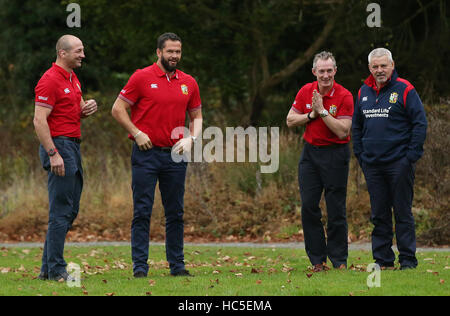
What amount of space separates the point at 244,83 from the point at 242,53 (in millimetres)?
1029

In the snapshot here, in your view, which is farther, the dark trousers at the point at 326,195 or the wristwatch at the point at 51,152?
the dark trousers at the point at 326,195

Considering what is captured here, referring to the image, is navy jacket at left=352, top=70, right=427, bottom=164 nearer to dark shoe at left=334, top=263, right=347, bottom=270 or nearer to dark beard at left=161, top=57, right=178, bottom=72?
dark shoe at left=334, top=263, right=347, bottom=270

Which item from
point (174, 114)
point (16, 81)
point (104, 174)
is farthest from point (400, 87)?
point (16, 81)

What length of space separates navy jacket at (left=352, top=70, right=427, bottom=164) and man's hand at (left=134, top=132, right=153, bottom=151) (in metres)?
2.36

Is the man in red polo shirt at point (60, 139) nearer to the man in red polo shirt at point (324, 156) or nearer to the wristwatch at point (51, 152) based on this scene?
the wristwatch at point (51, 152)

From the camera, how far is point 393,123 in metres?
8.51

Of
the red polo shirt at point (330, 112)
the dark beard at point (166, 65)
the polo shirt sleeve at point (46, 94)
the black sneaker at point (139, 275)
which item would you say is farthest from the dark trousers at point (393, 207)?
the polo shirt sleeve at point (46, 94)

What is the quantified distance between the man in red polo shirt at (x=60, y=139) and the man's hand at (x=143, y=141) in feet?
2.15

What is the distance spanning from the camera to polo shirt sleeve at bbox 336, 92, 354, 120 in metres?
8.63

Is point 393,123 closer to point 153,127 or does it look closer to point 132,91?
point 153,127

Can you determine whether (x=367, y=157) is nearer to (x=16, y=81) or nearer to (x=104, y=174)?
(x=104, y=174)

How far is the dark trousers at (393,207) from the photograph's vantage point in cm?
858

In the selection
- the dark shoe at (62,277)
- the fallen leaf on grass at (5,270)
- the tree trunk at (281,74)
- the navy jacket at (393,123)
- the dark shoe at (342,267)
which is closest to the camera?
the dark shoe at (62,277)
